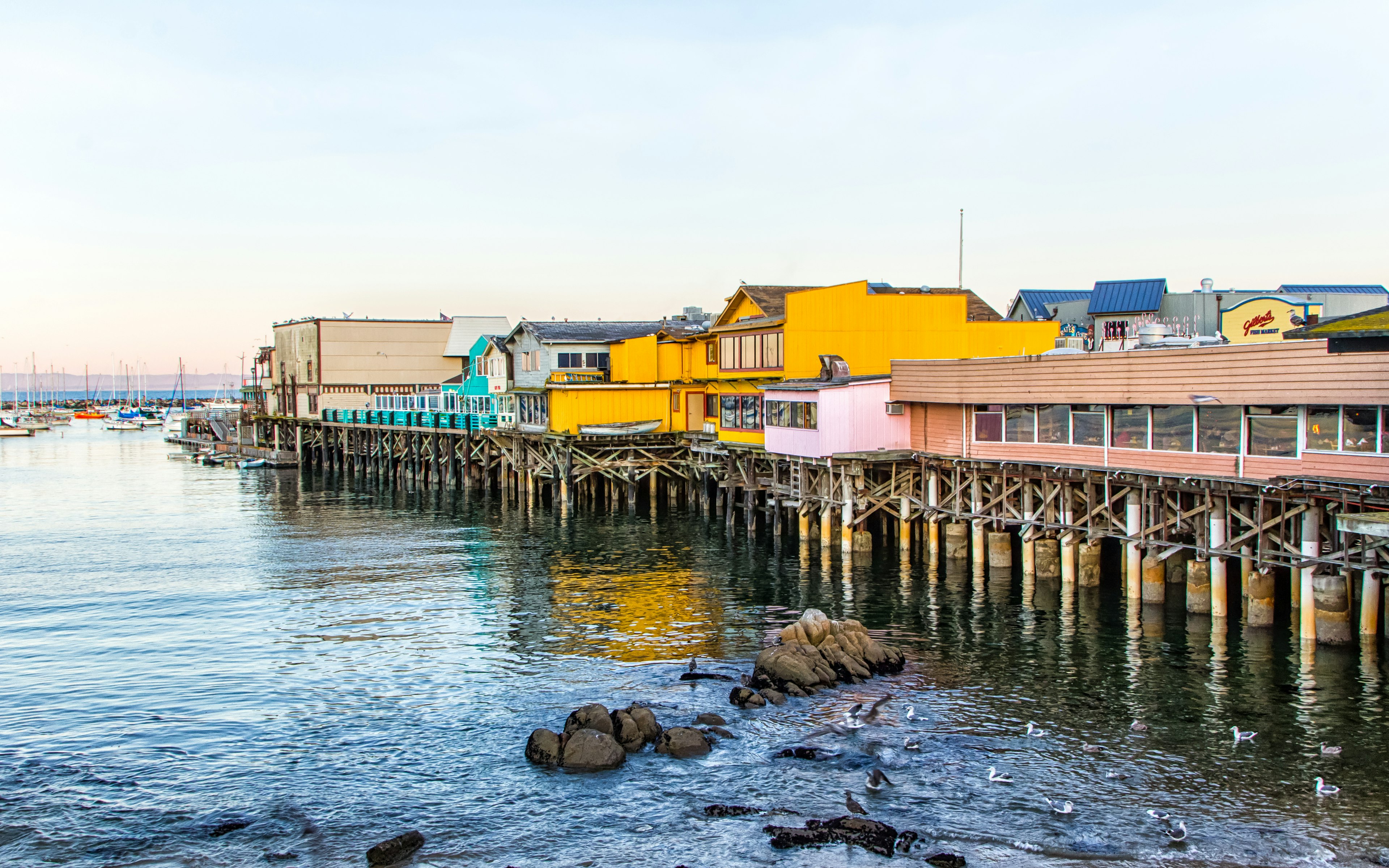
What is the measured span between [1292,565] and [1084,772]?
10.2 metres

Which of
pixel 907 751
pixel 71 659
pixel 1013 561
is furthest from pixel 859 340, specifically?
pixel 71 659

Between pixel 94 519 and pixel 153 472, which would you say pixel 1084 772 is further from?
pixel 153 472

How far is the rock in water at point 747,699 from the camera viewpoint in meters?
23.9

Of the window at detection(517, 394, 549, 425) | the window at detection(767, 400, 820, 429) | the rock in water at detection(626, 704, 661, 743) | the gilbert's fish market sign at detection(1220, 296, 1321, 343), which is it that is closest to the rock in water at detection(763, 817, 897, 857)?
the rock in water at detection(626, 704, 661, 743)

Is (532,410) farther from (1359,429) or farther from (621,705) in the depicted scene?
(1359,429)

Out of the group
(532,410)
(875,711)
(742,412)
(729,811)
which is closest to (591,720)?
(729,811)

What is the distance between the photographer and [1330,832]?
1675 cm

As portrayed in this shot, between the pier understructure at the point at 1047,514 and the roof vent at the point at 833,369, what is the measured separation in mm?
3348

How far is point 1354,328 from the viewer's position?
25375 millimetres

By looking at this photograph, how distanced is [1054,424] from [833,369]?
11.2 m

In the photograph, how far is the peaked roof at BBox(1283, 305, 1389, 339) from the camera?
79.4 ft

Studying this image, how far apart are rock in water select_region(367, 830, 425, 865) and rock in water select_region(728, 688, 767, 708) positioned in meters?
8.55

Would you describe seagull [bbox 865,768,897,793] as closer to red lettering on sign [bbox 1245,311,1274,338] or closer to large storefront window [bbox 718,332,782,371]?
large storefront window [bbox 718,332,782,371]

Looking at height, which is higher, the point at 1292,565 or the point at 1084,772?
the point at 1292,565
